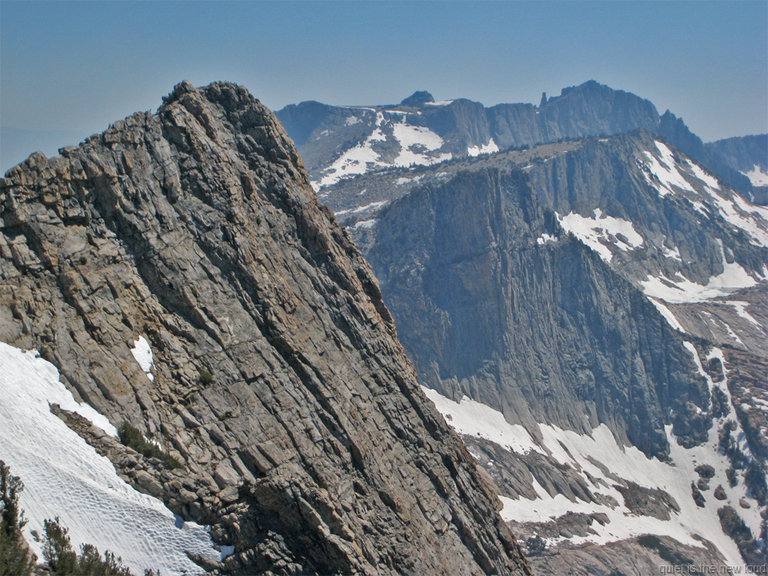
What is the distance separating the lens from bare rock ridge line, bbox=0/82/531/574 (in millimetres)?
39844

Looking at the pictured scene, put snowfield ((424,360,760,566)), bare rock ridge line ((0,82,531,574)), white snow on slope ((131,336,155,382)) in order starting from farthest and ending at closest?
snowfield ((424,360,760,566))
white snow on slope ((131,336,155,382))
bare rock ridge line ((0,82,531,574))

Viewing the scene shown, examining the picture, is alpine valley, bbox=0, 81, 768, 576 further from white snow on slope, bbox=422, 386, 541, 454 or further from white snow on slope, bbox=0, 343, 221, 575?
white snow on slope, bbox=422, 386, 541, 454

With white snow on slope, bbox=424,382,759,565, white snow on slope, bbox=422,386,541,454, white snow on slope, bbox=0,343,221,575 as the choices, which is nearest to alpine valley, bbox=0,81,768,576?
white snow on slope, bbox=0,343,221,575

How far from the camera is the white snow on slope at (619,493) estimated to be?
15950 cm

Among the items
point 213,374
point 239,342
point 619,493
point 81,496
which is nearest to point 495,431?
point 619,493

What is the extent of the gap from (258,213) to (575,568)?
10864cm

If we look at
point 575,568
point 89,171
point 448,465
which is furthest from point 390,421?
point 575,568

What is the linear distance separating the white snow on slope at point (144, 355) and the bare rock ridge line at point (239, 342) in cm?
41

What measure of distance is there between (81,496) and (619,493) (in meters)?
163

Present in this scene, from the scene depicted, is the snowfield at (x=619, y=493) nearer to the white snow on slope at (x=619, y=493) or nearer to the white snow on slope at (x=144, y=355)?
the white snow on slope at (x=619, y=493)

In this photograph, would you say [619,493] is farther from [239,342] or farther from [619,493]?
[239,342]

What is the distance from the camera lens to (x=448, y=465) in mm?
53875

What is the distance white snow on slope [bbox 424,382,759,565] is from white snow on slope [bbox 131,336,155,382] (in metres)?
120

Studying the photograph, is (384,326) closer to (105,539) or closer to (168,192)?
(168,192)
